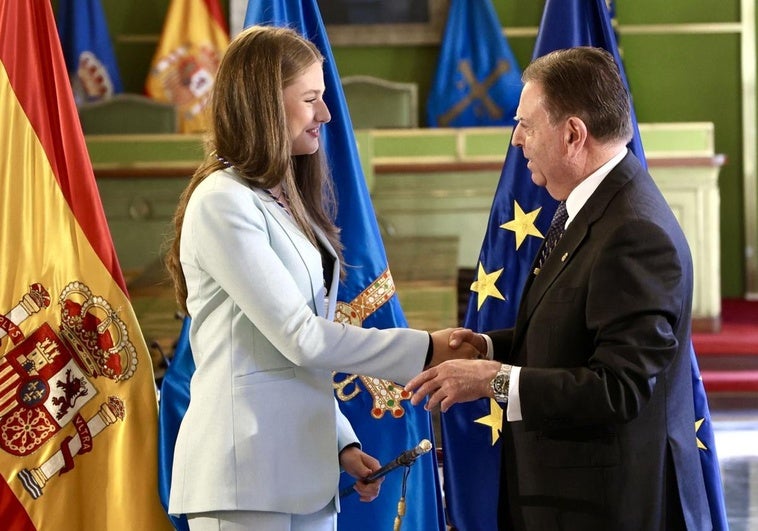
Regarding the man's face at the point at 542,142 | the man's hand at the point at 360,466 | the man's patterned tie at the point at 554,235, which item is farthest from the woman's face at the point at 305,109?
the man's hand at the point at 360,466

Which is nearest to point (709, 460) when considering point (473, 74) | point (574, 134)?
point (574, 134)

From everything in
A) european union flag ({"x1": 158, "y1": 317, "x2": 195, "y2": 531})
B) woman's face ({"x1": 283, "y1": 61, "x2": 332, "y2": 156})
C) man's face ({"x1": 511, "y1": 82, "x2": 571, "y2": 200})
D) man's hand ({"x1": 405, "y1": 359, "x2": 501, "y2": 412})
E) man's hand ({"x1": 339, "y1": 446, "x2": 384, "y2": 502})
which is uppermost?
woman's face ({"x1": 283, "y1": 61, "x2": 332, "y2": 156})

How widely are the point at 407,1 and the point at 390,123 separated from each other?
3.88 ft

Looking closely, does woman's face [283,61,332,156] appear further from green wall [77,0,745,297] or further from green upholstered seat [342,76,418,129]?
green wall [77,0,745,297]

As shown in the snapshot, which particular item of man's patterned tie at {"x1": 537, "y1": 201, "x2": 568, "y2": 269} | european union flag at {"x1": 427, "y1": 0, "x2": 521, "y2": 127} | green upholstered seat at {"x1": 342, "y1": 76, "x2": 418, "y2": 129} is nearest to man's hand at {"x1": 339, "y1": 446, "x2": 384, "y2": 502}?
man's patterned tie at {"x1": 537, "y1": 201, "x2": 568, "y2": 269}

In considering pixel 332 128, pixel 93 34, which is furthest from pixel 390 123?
pixel 332 128

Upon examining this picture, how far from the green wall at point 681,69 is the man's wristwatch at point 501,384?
7.11 meters

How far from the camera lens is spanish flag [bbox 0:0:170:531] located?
2.64 meters

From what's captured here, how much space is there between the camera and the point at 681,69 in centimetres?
884

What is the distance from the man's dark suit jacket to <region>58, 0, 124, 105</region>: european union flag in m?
6.69

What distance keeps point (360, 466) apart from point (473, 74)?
645cm

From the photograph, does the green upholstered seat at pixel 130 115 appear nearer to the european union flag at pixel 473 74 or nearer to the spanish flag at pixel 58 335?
the european union flag at pixel 473 74

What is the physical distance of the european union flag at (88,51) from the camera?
8.00 m

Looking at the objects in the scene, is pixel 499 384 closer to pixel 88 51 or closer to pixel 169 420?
pixel 169 420
